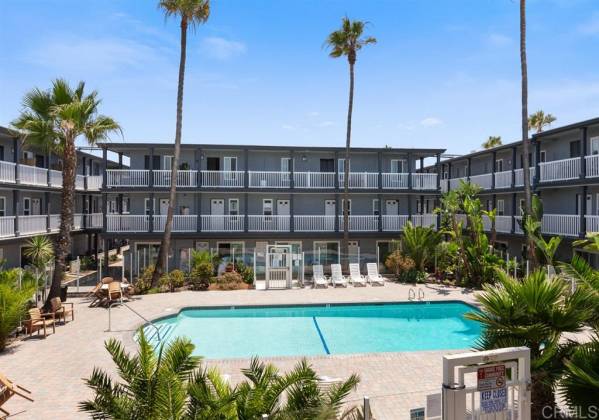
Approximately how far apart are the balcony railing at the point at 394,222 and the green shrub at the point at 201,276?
12.0 m

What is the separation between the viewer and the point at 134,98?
2138 centimetres

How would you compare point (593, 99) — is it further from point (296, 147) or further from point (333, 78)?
point (296, 147)

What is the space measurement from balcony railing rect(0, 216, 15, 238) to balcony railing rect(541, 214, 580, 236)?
29863mm

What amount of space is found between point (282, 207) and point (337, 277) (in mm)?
6864

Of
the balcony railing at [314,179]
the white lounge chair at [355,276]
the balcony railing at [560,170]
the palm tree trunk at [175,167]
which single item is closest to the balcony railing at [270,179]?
the balcony railing at [314,179]

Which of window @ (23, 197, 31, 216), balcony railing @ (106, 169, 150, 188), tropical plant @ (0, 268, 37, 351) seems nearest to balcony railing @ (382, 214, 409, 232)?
balcony railing @ (106, 169, 150, 188)

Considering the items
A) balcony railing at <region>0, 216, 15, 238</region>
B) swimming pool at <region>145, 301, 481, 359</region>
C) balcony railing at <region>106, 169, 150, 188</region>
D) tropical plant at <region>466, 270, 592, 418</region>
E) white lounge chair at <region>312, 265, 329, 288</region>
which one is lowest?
swimming pool at <region>145, 301, 481, 359</region>

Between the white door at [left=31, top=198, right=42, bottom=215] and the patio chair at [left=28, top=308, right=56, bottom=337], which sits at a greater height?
the white door at [left=31, top=198, right=42, bottom=215]

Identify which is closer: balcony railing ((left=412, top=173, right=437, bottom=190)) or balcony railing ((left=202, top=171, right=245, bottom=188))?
balcony railing ((left=202, top=171, right=245, bottom=188))

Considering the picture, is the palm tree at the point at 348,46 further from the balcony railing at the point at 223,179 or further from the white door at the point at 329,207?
the balcony railing at the point at 223,179

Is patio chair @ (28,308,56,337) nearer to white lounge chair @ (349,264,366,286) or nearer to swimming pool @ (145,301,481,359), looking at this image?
swimming pool @ (145,301,481,359)

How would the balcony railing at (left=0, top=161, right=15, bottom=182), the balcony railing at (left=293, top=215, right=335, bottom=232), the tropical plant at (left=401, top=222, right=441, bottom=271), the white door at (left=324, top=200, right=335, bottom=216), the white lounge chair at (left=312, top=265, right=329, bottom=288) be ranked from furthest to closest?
the white door at (left=324, top=200, right=335, bottom=216) < the balcony railing at (left=293, top=215, right=335, bottom=232) < the tropical plant at (left=401, top=222, right=441, bottom=271) < the white lounge chair at (left=312, top=265, right=329, bottom=288) < the balcony railing at (left=0, top=161, right=15, bottom=182)

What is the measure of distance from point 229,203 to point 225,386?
22131 mm

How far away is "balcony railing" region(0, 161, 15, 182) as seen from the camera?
22.0 meters
